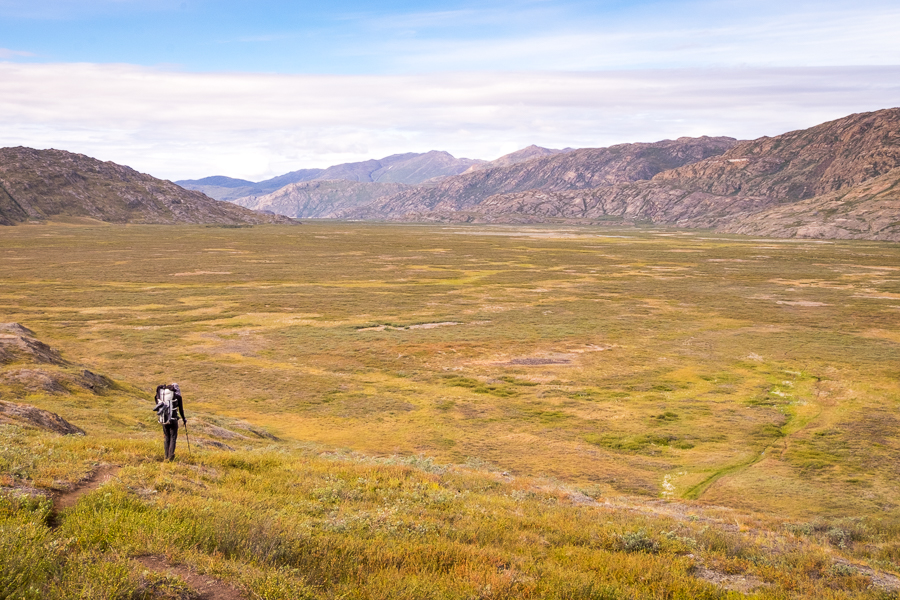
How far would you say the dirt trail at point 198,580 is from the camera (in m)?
7.04

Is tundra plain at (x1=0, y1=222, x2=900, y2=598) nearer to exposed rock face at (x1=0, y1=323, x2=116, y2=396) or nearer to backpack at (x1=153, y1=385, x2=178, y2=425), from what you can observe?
exposed rock face at (x1=0, y1=323, x2=116, y2=396)

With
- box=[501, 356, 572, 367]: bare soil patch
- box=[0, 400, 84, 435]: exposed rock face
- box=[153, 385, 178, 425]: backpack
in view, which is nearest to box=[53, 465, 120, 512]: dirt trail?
box=[153, 385, 178, 425]: backpack

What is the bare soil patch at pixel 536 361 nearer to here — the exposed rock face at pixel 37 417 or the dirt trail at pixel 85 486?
the exposed rock face at pixel 37 417

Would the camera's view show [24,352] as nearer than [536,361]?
Yes

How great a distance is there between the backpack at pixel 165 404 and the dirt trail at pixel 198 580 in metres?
6.85

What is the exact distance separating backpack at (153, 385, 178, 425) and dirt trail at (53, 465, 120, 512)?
163 cm

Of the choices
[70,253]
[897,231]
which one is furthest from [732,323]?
[897,231]

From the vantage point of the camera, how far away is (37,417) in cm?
1764

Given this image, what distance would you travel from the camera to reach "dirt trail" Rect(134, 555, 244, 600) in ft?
23.1

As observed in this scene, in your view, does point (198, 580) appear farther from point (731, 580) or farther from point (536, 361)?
point (536, 361)

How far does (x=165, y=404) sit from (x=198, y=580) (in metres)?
7.77

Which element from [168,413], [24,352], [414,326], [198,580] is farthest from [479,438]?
[414,326]

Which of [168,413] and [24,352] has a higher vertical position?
[168,413]

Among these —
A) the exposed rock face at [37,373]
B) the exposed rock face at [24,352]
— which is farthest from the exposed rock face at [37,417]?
the exposed rock face at [24,352]
